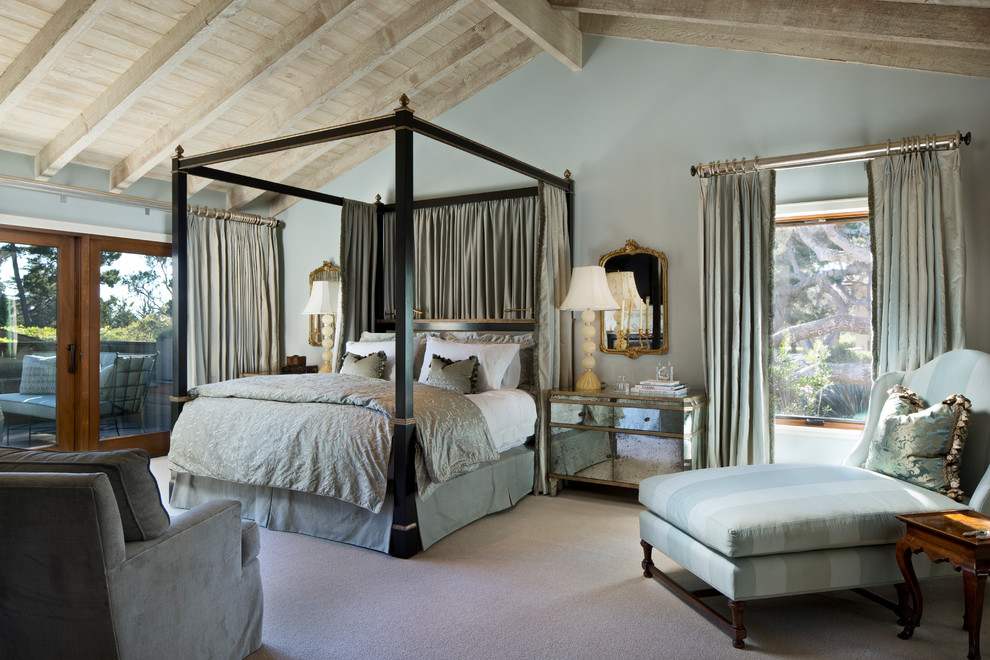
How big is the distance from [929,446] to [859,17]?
214cm

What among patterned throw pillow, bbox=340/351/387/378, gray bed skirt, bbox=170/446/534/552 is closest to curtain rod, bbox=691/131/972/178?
gray bed skirt, bbox=170/446/534/552

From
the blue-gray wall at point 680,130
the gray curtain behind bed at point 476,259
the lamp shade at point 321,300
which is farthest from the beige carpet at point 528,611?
the lamp shade at point 321,300

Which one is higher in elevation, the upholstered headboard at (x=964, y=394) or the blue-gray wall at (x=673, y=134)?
the blue-gray wall at (x=673, y=134)

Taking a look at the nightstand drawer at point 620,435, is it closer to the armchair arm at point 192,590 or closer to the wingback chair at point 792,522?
the wingback chair at point 792,522

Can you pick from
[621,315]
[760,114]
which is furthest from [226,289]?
[760,114]

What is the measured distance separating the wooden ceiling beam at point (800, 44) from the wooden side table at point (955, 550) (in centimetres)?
258

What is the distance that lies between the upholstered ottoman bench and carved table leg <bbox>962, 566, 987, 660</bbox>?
1.06 ft

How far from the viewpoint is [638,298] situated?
15.7ft

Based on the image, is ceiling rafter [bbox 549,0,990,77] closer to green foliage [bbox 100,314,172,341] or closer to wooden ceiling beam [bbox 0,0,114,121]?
wooden ceiling beam [bbox 0,0,114,121]

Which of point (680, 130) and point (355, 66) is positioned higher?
point (355, 66)

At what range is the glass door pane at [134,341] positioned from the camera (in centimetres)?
561

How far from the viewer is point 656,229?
15.6 feet

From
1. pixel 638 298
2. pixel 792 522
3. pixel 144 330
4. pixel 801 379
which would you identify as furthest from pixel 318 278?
pixel 792 522

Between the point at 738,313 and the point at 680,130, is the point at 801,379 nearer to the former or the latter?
the point at 738,313
